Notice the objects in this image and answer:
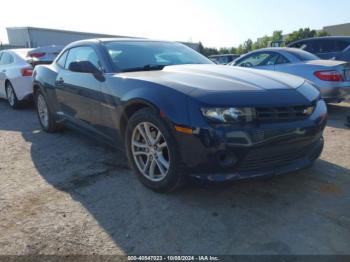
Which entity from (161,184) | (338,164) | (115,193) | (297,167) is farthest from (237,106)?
(338,164)

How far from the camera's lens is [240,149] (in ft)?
8.18

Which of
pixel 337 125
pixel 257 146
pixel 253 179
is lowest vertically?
pixel 337 125

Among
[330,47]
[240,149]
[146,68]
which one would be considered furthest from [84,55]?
[330,47]

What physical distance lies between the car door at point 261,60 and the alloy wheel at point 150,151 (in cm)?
478

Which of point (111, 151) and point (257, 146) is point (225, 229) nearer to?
point (257, 146)

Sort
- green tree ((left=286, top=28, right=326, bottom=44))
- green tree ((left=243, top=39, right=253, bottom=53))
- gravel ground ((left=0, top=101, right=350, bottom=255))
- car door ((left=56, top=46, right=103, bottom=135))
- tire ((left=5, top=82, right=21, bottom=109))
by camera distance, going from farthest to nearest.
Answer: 1. green tree ((left=243, top=39, right=253, bottom=53))
2. green tree ((left=286, top=28, right=326, bottom=44))
3. tire ((left=5, top=82, right=21, bottom=109))
4. car door ((left=56, top=46, right=103, bottom=135))
5. gravel ground ((left=0, top=101, right=350, bottom=255))

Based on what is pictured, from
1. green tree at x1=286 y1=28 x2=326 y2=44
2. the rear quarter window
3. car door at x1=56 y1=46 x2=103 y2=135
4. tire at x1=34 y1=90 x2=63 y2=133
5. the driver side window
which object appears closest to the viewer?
car door at x1=56 y1=46 x2=103 y2=135

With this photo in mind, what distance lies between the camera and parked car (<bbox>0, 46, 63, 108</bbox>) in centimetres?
693

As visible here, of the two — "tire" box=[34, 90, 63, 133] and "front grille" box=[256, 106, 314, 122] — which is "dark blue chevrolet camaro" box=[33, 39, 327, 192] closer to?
"front grille" box=[256, 106, 314, 122]

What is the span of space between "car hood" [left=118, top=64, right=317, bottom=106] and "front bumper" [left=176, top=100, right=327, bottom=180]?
0.68ft

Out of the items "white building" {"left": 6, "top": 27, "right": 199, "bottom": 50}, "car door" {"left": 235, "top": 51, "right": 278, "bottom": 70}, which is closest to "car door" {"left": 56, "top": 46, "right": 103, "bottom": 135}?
"car door" {"left": 235, "top": 51, "right": 278, "bottom": 70}

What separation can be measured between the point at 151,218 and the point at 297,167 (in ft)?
4.15

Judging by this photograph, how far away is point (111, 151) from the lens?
4246 mm

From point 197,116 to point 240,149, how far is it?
1.33ft
